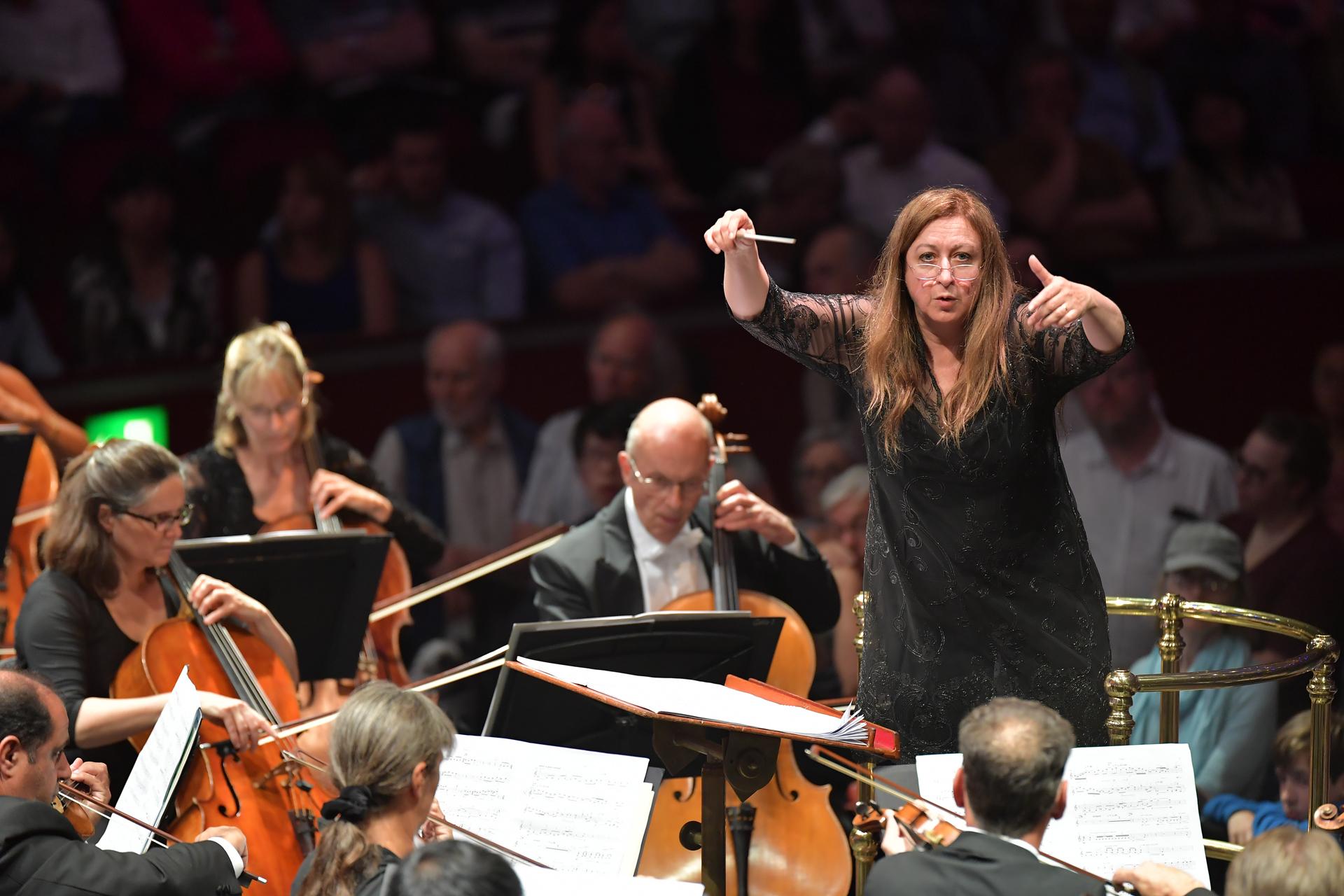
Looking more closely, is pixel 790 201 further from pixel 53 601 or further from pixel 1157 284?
pixel 53 601

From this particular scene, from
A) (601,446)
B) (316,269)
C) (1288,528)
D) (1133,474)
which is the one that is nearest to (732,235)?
(601,446)

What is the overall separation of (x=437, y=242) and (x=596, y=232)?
59 centimetres

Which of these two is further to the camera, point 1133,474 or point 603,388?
point 603,388

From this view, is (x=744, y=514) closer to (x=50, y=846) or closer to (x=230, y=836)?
(x=230, y=836)

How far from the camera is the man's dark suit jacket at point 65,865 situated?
2.58m

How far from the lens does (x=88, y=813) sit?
3.17 meters

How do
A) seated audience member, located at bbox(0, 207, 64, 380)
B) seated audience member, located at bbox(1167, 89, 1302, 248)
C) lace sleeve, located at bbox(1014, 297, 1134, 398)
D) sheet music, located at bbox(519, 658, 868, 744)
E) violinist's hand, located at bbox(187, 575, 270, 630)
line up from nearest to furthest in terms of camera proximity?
sheet music, located at bbox(519, 658, 868, 744)
lace sleeve, located at bbox(1014, 297, 1134, 398)
violinist's hand, located at bbox(187, 575, 270, 630)
seated audience member, located at bbox(0, 207, 64, 380)
seated audience member, located at bbox(1167, 89, 1302, 248)

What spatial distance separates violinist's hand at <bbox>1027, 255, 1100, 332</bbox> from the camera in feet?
9.24

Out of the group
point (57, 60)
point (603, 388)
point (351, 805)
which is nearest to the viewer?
point (351, 805)

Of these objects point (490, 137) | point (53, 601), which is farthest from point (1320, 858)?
point (490, 137)

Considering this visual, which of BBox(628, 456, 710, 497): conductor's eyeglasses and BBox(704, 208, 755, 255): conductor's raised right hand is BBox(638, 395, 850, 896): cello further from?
BBox(704, 208, 755, 255): conductor's raised right hand

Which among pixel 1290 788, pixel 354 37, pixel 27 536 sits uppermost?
pixel 354 37

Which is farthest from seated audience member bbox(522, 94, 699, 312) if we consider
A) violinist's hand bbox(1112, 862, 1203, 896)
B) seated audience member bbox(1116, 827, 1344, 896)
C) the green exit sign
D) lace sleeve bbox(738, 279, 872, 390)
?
seated audience member bbox(1116, 827, 1344, 896)

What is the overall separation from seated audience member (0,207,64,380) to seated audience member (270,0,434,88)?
1.31 m
